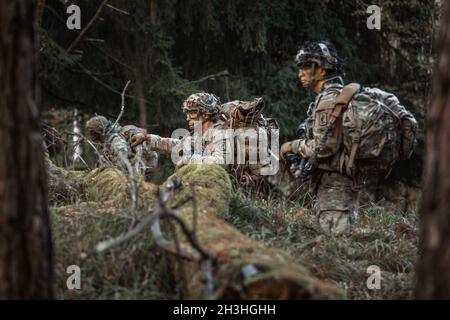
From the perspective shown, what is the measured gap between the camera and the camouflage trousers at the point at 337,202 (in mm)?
10070

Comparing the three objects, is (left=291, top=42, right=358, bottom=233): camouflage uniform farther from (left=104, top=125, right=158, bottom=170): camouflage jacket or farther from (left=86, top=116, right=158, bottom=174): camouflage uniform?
(left=86, top=116, right=158, bottom=174): camouflage uniform

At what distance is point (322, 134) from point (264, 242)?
1849mm

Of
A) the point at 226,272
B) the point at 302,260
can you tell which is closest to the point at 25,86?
the point at 226,272

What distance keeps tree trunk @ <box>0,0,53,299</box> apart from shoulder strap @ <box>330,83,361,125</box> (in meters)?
4.71

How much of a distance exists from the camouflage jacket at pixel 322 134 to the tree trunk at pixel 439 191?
15.1 feet

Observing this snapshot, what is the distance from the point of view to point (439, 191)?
206 inches

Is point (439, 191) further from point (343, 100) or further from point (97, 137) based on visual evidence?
point (97, 137)

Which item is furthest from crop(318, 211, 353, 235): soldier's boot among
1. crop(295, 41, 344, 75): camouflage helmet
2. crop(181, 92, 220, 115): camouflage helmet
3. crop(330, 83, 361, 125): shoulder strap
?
crop(181, 92, 220, 115): camouflage helmet

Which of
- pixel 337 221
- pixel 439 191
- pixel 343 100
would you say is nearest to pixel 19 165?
pixel 439 191

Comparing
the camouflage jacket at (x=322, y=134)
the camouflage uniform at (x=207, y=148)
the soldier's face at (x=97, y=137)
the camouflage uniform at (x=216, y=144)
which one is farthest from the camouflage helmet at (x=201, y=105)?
the camouflage jacket at (x=322, y=134)

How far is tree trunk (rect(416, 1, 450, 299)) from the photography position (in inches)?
205

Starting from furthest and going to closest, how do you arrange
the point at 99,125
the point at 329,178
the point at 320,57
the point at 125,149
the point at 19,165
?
1. the point at 99,125
2. the point at 125,149
3. the point at 320,57
4. the point at 329,178
5. the point at 19,165
